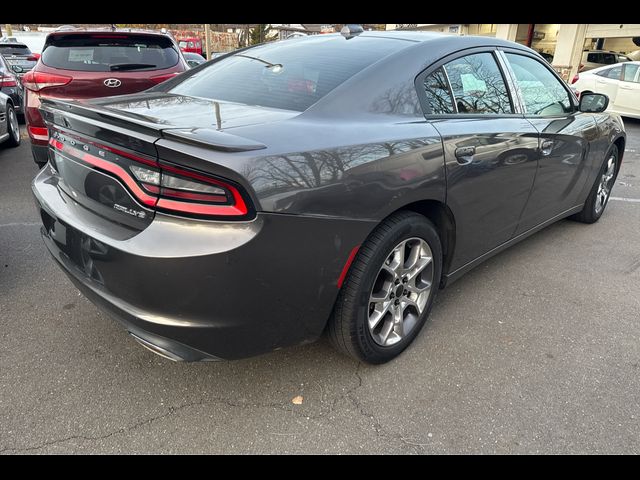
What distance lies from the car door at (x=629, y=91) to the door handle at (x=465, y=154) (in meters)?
10.6

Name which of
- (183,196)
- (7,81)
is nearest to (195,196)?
(183,196)

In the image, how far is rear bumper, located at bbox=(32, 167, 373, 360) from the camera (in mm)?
1639

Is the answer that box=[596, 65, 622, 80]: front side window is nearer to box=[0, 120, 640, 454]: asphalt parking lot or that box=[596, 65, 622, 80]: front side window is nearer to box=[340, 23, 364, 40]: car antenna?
box=[0, 120, 640, 454]: asphalt parking lot

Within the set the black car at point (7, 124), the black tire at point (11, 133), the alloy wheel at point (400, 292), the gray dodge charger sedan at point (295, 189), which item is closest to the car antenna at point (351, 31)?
the gray dodge charger sedan at point (295, 189)

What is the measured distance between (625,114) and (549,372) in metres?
11.0

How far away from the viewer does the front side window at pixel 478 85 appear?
8.48ft

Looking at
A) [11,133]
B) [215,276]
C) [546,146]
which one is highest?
[546,146]

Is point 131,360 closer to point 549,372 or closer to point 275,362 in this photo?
point 275,362

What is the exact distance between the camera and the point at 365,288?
209 cm

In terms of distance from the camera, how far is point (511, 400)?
219cm

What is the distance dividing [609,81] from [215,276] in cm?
1250

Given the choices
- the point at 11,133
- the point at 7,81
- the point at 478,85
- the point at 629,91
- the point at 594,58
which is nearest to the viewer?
the point at 478,85

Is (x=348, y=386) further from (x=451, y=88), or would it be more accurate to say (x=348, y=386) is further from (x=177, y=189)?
(x=451, y=88)

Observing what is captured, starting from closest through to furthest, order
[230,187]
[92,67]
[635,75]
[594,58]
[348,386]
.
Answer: [230,187], [348,386], [92,67], [635,75], [594,58]
